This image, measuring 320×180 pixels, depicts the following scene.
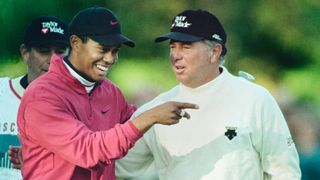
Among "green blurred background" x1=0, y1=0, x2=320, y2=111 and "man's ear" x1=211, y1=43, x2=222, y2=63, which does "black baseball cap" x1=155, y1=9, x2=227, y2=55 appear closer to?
"man's ear" x1=211, y1=43, x2=222, y2=63

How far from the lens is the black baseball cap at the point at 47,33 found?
479cm

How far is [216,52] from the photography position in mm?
4289

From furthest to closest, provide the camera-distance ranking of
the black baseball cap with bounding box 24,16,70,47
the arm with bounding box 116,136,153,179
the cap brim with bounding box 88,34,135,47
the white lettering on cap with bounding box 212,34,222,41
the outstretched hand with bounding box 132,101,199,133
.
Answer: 1. the black baseball cap with bounding box 24,16,70,47
2. the arm with bounding box 116,136,153,179
3. the white lettering on cap with bounding box 212,34,222,41
4. the cap brim with bounding box 88,34,135,47
5. the outstretched hand with bounding box 132,101,199,133

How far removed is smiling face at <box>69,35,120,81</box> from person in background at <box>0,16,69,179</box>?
79cm

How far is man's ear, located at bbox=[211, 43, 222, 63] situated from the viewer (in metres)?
4.27

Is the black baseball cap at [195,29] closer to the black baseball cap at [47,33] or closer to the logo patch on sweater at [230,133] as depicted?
the logo patch on sweater at [230,133]

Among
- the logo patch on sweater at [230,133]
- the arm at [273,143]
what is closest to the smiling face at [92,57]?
the logo patch on sweater at [230,133]

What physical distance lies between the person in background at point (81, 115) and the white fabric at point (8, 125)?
850 mm

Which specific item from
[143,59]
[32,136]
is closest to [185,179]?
[32,136]

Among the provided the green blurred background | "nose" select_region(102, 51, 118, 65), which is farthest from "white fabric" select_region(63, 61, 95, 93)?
the green blurred background

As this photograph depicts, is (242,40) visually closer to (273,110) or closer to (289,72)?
(289,72)

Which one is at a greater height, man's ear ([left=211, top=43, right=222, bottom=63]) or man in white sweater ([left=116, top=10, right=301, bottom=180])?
man's ear ([left=211, top=43, right=222, bottom=63])

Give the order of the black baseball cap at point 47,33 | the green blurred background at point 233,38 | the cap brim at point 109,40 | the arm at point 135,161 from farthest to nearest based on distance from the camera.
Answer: the green blurred background at point 233,38, the black baseball cap at point 47,33, the arm at point 135,161, the cap brim at point 109,40

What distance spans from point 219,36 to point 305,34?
1625 millimetres
